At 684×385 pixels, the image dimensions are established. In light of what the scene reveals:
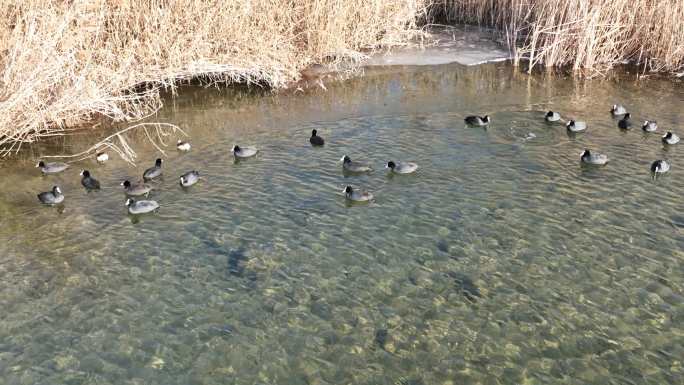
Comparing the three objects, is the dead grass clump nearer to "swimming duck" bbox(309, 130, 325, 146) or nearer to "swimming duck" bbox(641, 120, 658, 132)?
"swimming duck" bbox(309, 130, 325, 146)

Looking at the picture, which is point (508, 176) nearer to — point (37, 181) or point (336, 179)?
point (336, 179)

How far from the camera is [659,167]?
1149cm

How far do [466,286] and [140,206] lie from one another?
5.56 metres

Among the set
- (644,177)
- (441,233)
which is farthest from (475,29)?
(441,233)

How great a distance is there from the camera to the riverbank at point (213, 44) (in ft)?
42.9

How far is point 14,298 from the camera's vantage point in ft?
27.0

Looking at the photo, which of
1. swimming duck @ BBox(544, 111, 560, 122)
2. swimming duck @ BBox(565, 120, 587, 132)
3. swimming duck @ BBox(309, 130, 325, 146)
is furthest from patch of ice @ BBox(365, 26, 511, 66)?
swimming duck @ BBox(309, 130, 325, 146)

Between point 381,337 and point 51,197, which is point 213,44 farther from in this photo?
point 381,337

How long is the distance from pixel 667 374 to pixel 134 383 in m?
5.79

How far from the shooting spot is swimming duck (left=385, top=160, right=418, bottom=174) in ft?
38.6

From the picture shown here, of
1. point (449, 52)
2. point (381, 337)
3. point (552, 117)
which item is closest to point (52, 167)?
point (381, 337)

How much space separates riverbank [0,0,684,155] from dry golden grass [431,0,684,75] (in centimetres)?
3

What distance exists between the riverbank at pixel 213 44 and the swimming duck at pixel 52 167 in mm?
996

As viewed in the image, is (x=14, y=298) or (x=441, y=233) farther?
(x=441, y=233)
